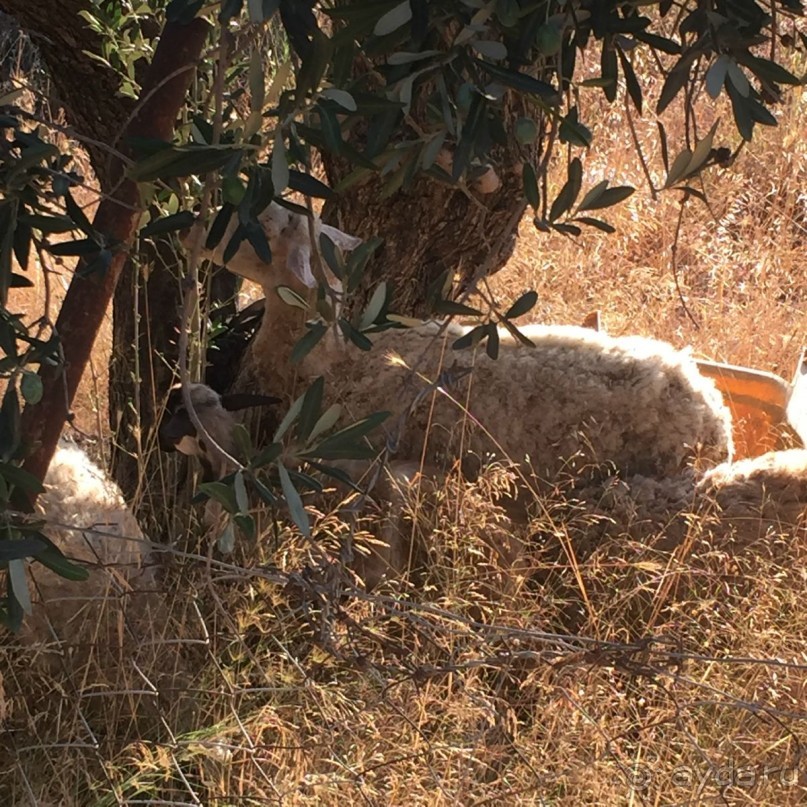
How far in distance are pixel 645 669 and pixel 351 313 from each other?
1776 millimetres

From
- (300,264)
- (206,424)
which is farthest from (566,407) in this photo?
(206,424)

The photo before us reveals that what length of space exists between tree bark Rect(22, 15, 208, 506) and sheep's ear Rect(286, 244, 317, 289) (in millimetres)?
848

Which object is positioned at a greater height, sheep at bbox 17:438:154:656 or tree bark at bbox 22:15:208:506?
tree bark at bbox 22:15:208:506

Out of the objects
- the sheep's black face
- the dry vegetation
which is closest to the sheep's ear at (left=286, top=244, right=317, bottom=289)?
the sheep's black face

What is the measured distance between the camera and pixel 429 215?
3453 mm

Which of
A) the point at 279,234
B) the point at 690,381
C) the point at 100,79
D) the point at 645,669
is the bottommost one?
the point at 645,669

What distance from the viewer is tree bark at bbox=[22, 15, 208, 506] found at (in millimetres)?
1994

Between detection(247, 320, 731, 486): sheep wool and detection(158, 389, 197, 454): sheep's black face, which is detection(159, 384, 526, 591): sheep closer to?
detection(158, 389, 197, 454): sheep's black face

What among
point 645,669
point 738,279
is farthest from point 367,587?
point 738,279

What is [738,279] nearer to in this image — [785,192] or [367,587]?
[785,192]

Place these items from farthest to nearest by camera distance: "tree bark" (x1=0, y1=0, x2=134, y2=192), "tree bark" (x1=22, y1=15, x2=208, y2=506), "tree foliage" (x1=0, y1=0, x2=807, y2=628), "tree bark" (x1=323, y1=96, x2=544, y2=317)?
"tree bark" (x1=323, y1=96, x2=544, y2=317) < "tree bark" (x1=0, y1=0, x2=134, y2=192) < "tree bark" (x1=22, y1=15, x2=208, y2=506) < "tree foliage" (x1=0, y1=0, x2=807, y2=628)

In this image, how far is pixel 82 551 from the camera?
9.54 feet

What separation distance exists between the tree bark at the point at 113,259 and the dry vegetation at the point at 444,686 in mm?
392

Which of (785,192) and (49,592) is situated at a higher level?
(785,192)
